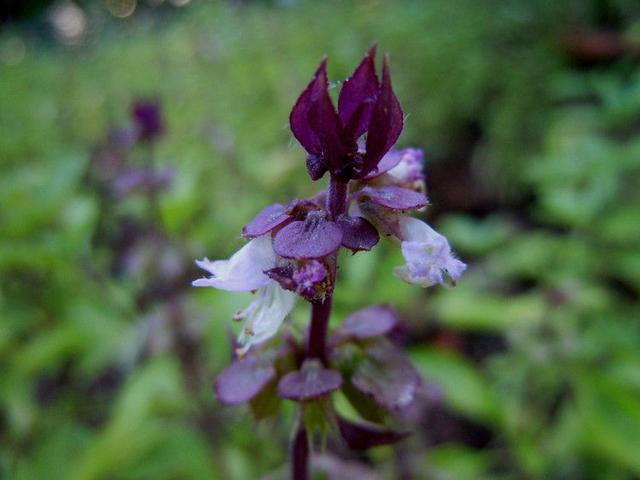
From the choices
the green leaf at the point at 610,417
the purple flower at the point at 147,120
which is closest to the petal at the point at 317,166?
the purple flower at the point at 147,120

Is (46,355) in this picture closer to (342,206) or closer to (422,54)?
(342,206)

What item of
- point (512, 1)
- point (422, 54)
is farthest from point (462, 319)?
point (512, 1)

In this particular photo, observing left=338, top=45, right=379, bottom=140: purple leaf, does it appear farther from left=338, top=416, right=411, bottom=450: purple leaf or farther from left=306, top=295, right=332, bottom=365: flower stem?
left=338, top=416, right=411, bottom=450: purple leaf

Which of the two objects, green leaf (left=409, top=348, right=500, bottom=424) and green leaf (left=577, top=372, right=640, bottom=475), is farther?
green leaf (left=409, top=348, right=500, bottom=424)

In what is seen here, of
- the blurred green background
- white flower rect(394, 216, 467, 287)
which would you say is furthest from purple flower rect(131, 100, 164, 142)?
white flower rect(394, 216, 467, 287)

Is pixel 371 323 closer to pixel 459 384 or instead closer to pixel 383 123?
pixel 383 123

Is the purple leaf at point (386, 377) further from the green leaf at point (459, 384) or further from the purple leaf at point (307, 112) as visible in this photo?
the green leaf at point (459, 384)

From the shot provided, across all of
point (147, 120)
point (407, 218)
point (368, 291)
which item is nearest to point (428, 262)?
point (407, 218)
